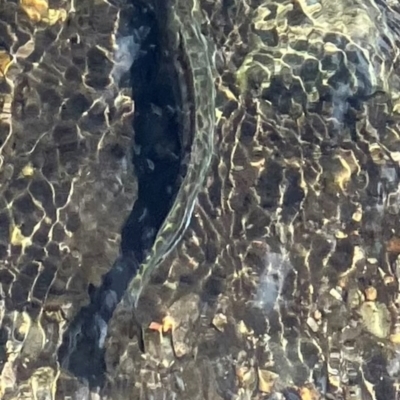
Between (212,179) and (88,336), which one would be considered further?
(212,179)

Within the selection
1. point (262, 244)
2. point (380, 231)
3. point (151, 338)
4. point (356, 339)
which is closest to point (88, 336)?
point (151, 338)

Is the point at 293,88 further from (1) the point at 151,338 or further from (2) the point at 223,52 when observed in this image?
(1) the point at 151,338

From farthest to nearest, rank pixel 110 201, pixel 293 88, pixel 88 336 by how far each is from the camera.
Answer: pixel 293 88 → pixel 110 201 → pixel 88 336

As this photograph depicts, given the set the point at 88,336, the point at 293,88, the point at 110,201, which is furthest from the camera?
the point at 293,88

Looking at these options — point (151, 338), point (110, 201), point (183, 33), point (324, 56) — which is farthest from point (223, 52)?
point (151, 338)

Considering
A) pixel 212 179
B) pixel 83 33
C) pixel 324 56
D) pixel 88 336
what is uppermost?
pixel 324 56

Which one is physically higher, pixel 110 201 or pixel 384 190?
pixel 384 190
